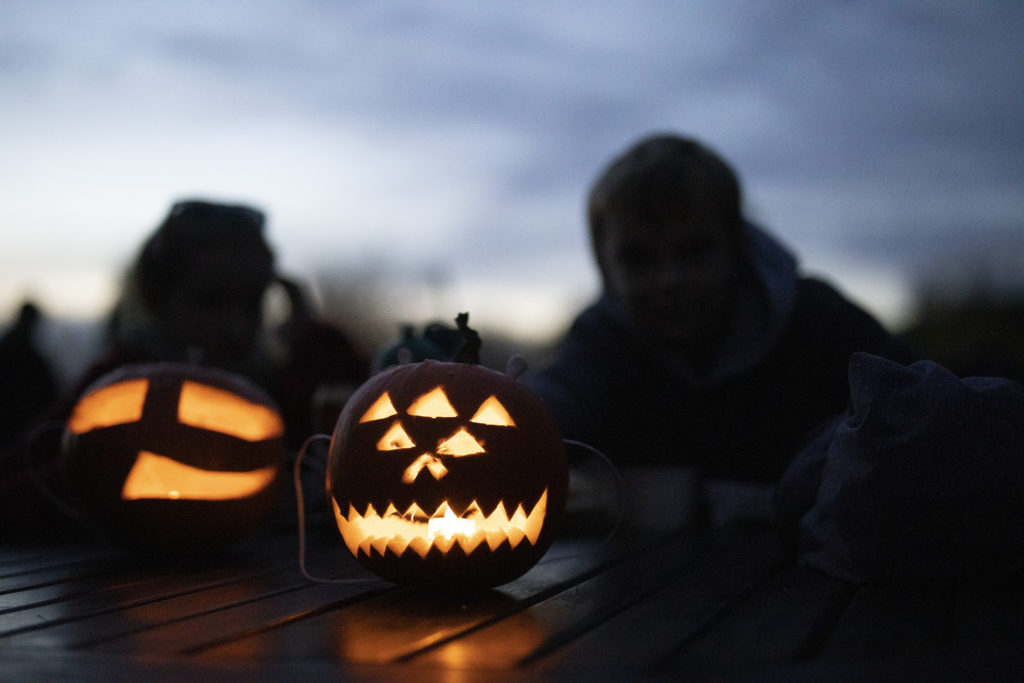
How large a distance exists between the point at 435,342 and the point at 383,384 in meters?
0.67

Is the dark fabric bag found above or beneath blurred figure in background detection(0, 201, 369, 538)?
beneath

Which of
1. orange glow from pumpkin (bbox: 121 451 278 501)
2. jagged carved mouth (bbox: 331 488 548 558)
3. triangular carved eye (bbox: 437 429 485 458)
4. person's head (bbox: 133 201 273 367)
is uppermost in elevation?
person's head (bbox: 133 201 273 367)

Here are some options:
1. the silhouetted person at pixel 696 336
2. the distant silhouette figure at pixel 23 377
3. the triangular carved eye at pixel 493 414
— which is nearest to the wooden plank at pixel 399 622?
the triangular carved eye at pixel 493 414

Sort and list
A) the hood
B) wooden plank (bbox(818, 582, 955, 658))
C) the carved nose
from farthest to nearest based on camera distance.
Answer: the hood < the carved nose < wooden plank (bbox(818, 582, 955, 658))

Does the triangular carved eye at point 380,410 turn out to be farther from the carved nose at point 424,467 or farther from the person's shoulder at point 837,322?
the person's shoulder at point 837,322

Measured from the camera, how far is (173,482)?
71.3 inches

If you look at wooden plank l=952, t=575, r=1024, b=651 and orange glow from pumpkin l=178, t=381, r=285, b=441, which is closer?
wooden plank l=952, t=575, r=1024, b=651

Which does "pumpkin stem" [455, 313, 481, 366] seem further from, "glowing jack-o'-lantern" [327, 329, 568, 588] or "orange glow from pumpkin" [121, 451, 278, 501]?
"orange glow from pumpkin" [121, 451, 278, 501]

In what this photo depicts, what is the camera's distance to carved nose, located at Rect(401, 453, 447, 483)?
1.44 m

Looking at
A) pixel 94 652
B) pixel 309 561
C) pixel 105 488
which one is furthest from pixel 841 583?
pixel 105 488

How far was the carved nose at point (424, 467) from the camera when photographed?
4.74 feet

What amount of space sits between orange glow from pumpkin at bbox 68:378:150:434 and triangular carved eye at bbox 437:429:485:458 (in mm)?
721

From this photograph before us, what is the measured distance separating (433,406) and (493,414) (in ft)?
0.34

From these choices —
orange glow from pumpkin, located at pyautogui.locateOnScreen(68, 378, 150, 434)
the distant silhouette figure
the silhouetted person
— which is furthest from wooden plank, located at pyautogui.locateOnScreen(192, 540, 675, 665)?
the distant silhouette figure
